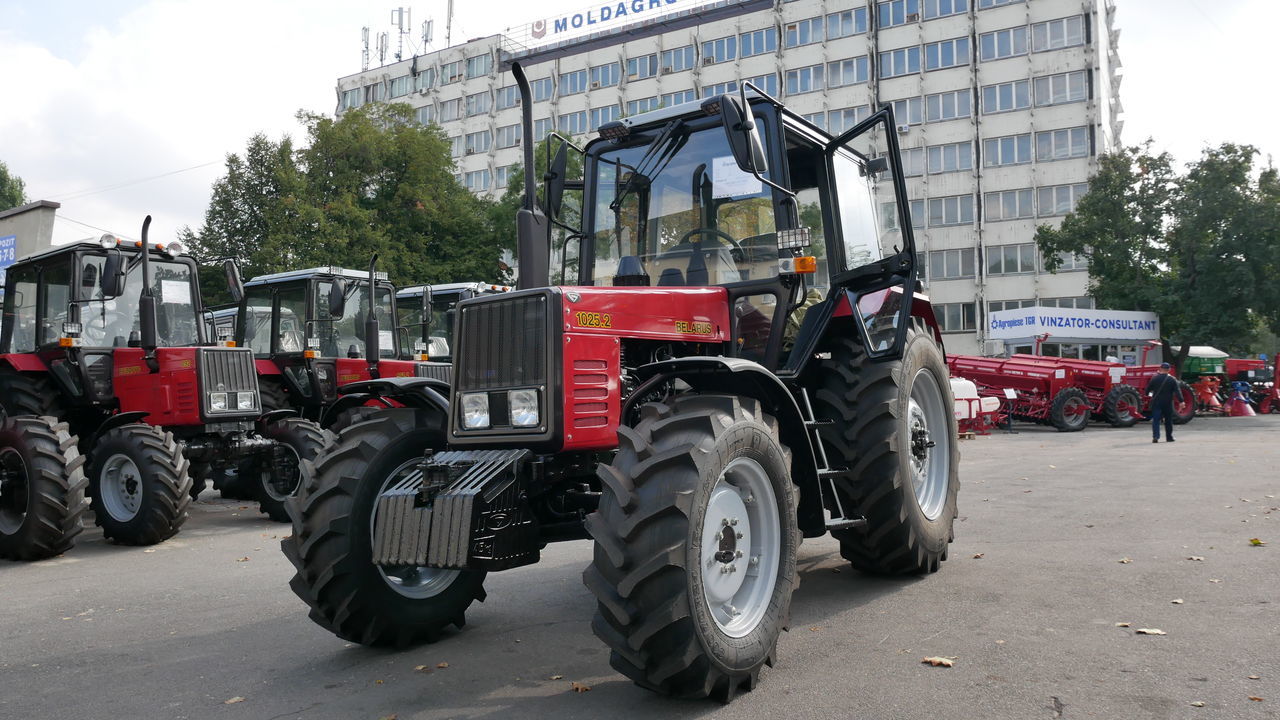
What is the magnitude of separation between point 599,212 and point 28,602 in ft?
15.8

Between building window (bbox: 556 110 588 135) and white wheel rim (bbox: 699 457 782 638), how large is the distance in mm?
57742

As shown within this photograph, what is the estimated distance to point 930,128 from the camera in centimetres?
Answer: 5106

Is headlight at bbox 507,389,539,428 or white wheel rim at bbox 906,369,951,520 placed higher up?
headlight at bbox 507,389,539,428

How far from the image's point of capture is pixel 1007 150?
49.6 meters

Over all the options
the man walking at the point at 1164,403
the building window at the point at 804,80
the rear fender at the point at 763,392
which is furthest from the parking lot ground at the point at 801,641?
the building window at the point at 804,80

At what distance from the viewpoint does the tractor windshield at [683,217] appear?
5.73 metres

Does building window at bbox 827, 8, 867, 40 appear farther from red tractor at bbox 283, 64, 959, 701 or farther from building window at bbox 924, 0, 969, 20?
red tractor at bbox 283, 64, 959, 701

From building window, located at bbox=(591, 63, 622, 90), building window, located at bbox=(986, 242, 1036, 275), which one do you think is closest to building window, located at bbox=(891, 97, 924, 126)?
building window, located at bbox=(986, 242, 1036, 275)

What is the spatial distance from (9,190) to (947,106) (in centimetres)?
5540

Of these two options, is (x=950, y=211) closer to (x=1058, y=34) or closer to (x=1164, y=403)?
(x=1058, y=34)

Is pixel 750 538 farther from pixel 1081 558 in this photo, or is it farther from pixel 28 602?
pixel 28 602

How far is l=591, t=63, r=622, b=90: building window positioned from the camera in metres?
59.5

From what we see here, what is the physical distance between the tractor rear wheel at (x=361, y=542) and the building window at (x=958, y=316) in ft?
160

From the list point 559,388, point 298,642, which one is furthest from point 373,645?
point 559,388
